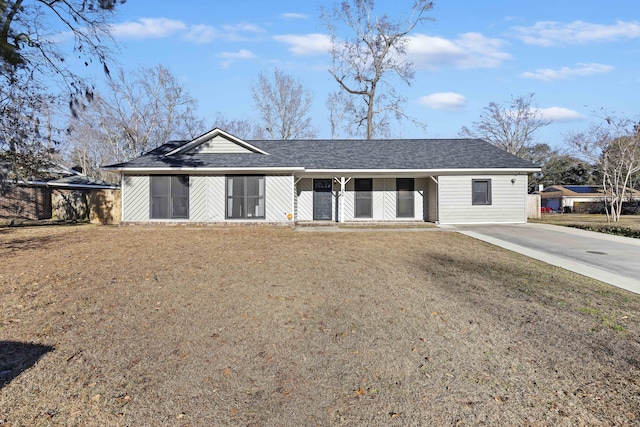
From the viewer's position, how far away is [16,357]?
3.75m

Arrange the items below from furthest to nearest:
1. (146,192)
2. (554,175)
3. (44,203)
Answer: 1. (554,175)
2. (44,203)
3. (146,192)

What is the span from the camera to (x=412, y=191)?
17.8m

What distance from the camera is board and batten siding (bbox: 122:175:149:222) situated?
15.7 m

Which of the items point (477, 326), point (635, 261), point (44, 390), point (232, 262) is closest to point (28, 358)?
point (44, 390)

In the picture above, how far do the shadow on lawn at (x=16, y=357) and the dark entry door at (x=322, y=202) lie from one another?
46.8 ft

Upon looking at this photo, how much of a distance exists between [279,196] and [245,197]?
4.44 ft

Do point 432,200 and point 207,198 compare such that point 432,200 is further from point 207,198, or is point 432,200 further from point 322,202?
point 207,198

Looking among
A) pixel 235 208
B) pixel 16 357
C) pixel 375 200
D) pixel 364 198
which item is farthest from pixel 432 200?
pixel 16 357

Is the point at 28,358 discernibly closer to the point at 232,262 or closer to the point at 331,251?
the point at 232,262

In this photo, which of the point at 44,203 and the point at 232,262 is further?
the point at 44,203

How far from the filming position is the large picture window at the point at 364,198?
699 inches

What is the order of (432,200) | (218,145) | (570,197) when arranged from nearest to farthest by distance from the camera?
1. (218,145)
2. (432,200)
3. (570,197)

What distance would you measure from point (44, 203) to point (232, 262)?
791 inches

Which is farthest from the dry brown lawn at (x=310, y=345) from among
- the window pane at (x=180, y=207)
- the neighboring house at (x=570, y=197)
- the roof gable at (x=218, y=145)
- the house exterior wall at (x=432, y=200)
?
the neighboring house at (x=570, y=197)
